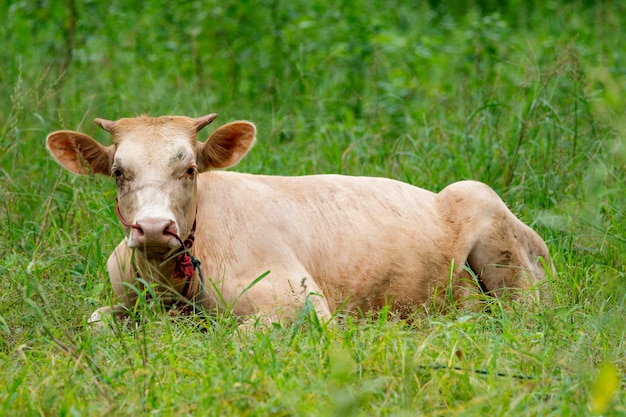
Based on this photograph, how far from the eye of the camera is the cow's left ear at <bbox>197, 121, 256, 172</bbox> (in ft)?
18.0

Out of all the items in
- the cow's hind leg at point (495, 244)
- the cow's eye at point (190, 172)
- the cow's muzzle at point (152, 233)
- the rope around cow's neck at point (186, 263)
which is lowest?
the cow's hind leg at point (495, 244)

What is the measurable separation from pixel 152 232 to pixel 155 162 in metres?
0.52

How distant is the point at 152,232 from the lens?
4668 mm

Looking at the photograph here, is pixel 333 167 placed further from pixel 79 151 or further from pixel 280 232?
pixel 79 151

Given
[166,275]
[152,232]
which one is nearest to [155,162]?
[152,232]

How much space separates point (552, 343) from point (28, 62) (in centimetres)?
648

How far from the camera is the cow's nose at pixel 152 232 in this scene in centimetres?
467

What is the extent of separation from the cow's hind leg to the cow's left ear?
1.47 m

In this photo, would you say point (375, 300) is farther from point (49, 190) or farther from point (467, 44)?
point (467, 44)

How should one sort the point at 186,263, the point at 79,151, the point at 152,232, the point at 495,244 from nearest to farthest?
the point at 152,232 < the point at 186,263 < the point at 79,151 < the point at 495,244

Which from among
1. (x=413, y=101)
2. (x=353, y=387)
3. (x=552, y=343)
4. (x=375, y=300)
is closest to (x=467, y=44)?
(x=413, y=101)

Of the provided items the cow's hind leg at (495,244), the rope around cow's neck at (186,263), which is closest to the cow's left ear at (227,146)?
the rope around cow's neck at (186,263)

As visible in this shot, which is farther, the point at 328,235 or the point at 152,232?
the point at 328,235

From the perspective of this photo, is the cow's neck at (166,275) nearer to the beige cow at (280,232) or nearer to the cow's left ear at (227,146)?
the beige cow at (280,232)
